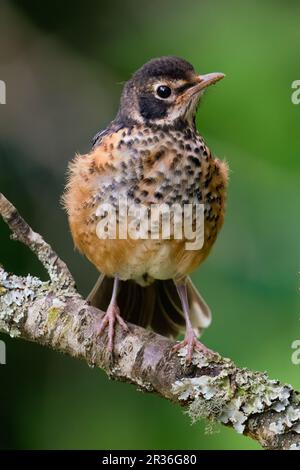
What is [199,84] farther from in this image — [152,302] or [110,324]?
[152,302]

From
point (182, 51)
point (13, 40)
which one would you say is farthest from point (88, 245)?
point (13, 40)

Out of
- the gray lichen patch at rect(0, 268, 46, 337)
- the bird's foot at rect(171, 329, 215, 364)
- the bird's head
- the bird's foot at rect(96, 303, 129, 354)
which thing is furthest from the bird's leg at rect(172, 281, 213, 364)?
the bird's head

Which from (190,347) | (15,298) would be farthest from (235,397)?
(15,298)

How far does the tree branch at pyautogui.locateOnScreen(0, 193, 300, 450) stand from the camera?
2.89 m

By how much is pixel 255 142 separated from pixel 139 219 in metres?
0.78

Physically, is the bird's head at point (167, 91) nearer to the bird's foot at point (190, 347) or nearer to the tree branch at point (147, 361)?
the tree branch at point (147, 361)

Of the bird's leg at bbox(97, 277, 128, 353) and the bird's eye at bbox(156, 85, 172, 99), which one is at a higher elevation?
the bird's eye at bbox(156, 85, 172, 99)

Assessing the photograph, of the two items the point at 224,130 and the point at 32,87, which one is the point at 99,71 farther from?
the point at 224,130

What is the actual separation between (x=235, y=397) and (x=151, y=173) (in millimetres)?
1027

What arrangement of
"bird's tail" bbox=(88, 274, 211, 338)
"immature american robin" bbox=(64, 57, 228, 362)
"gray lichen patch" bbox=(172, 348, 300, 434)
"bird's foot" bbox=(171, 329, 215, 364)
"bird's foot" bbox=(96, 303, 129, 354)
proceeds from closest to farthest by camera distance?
"gray lichen patch" bbox=(172, 348, 300, 434) < "bird's foot" bbox=(171, 329, 215, 364) < "bird's foot" bbox=(96, 303, 129, 354) < "immature american robin" bbox=(64, 57, 228, 362) < "bird's tail" bbox=(88, 274, 211, 338)

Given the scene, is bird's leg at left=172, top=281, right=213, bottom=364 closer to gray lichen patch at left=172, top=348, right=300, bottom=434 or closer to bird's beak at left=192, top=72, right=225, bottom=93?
gray lichen patch at left=172, top=348, right=300, bottom=434

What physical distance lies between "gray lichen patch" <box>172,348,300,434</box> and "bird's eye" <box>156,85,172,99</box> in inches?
45.8

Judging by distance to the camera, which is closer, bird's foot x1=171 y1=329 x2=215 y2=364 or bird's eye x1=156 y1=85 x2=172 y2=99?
bird's foot x1=171 y1=329 x2=215 y2=364

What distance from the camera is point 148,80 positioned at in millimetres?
3738
